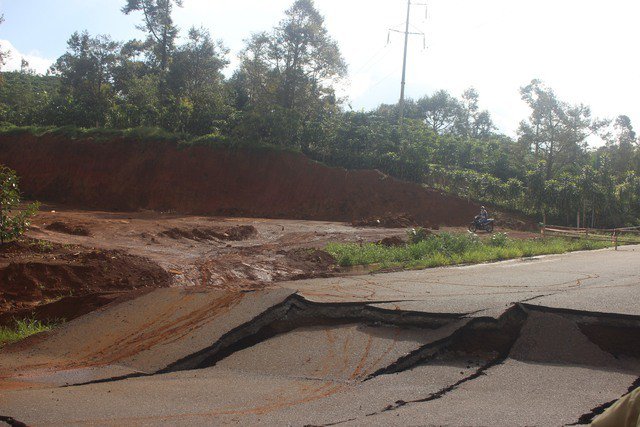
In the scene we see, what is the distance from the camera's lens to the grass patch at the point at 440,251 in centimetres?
1539

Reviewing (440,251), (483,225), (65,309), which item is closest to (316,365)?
(65,309)

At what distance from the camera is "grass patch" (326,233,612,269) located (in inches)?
606

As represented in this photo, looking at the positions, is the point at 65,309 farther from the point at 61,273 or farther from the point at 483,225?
the point at 483,225

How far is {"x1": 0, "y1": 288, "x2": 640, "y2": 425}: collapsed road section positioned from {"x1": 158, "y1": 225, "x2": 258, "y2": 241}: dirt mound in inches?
384

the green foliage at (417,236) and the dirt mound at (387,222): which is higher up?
the dirt mound at (387,222)

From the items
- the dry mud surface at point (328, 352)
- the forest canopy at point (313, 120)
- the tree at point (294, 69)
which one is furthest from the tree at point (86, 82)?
the dry mud surface at point (328, 352)

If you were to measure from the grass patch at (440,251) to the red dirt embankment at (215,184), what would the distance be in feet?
39.5

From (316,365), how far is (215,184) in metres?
28.2

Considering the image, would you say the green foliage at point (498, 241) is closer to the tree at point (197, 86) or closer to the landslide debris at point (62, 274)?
the landslide debris at point (62, 274)

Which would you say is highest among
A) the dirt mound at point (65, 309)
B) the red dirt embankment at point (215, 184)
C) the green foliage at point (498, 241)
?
the red dirt embankment at point (215, 184)

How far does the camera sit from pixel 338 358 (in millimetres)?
6270

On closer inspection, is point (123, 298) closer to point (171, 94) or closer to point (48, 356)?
point (48, 356)

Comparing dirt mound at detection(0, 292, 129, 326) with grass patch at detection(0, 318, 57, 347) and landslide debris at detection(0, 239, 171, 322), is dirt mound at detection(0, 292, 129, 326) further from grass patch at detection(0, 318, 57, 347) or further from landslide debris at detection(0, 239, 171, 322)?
grass patch at detection(0, 318, 57, 347)

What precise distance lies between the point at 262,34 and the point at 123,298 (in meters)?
29.2
